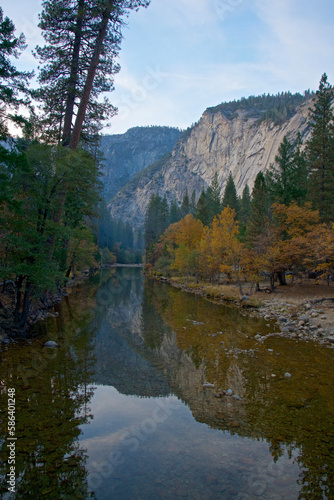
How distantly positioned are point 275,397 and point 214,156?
152 m

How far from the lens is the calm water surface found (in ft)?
13.5

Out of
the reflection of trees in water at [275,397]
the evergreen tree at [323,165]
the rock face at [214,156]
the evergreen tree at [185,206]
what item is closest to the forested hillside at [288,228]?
the evergreen tree at [323,165]

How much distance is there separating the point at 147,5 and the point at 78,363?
12.9 m

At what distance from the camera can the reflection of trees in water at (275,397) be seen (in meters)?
4.89

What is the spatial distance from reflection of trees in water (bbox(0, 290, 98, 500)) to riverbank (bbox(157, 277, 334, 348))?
26.8 feet

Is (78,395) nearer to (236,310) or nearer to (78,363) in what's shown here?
(78,363)

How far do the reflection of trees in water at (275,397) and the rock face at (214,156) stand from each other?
75934 millimetres

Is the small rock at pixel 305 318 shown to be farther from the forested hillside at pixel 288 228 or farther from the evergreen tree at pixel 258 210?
the evergreen tree at pixel 258 210

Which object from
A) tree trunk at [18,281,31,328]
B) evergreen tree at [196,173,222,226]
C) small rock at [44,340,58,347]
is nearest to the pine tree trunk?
tree trunk at [18,281,31,328]

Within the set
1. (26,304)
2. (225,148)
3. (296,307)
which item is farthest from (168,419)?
(225,148)

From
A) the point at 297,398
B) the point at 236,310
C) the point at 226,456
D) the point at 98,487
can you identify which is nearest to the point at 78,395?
the point at 98,487

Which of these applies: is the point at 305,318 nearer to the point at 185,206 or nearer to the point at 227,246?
the point at 227,246

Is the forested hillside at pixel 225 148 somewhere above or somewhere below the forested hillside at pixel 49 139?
above

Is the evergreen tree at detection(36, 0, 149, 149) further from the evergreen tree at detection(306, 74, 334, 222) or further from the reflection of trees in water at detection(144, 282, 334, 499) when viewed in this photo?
the evergreen tree at detection(306, 74, 334, 222)
